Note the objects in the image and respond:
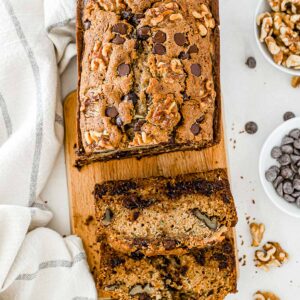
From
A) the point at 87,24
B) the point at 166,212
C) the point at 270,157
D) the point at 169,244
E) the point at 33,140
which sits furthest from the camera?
the point at 270,157

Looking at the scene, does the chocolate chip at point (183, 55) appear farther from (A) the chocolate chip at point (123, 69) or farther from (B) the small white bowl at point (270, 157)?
(B) the small white bowl at point (270, 157)

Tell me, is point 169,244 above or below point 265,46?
below

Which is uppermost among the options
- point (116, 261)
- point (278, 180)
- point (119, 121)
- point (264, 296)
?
point (119, 121)

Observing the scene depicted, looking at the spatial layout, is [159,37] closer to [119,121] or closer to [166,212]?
[119,121]

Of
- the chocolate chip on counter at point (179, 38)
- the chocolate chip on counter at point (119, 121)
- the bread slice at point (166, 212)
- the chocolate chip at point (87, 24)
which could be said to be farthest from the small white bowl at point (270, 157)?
the chocolate chip at point (87, 24)

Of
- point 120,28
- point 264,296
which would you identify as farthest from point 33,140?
point 264,296

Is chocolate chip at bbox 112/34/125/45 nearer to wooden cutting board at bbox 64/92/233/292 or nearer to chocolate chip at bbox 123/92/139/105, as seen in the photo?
chocolate chip at bbox 123/92/139/105

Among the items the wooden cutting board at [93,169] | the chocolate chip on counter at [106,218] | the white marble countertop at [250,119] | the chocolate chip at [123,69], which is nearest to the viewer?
the chocolate chip at [123,69]
